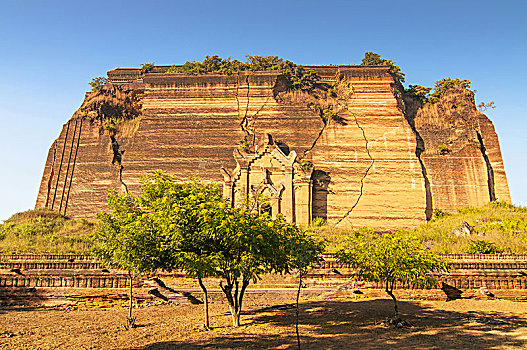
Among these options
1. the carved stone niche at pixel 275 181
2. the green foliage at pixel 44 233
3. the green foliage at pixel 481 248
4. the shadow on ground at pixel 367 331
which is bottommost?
the shadow on ground at pixel 367 331

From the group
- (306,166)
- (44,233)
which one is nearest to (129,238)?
(306,166)

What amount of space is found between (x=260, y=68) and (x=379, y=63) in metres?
10.7

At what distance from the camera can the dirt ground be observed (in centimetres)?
930

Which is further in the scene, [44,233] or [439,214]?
[439,214]

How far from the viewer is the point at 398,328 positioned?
10.9 meters

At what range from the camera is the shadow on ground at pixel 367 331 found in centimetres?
926

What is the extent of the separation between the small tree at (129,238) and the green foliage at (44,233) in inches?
549

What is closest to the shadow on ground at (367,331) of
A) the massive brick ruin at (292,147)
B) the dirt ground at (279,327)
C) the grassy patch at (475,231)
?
the dirt ground at (279,327)

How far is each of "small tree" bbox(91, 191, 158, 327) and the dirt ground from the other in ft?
4.79

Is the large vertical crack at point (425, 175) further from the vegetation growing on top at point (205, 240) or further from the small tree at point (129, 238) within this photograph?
the small tree at point (129, 238)

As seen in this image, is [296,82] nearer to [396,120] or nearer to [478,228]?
[396,120]

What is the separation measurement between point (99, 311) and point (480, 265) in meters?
15.0

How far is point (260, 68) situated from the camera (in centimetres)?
3931

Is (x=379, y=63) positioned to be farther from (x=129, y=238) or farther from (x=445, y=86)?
(x=129, y=238)
